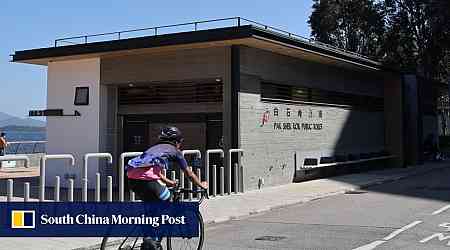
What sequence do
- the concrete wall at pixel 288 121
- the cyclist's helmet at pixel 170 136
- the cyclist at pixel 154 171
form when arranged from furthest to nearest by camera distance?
the concrete wall at pixel 288 121, the cyclist's helmet at pixel 170 136, the cyclist at pixel 154 171

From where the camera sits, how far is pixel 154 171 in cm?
650

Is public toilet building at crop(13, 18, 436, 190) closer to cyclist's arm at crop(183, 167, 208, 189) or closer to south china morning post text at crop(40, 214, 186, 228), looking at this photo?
south china morning post text at crop(40, 214, 186, 228)

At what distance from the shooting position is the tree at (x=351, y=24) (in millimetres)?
43438

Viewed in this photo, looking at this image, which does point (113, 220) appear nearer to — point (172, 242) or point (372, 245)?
point (172, 242)

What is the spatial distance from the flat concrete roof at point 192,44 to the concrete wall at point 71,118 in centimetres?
52

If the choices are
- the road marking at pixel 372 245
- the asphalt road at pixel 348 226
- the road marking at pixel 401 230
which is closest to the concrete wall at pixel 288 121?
the asphalt road at pixel 348 226

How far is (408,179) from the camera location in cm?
2139

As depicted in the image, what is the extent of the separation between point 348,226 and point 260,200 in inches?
160

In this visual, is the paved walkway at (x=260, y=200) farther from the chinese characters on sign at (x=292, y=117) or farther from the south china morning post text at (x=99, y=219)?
the chinese characters on sign at (x=292, y=117)

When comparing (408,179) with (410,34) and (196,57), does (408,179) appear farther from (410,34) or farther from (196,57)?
(410,34)

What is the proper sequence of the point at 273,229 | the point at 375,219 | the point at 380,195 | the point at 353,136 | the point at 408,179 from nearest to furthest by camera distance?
the point at 273,229, the point at 375,219, the point at 380,195, the point at 408,179, the point at 353,136

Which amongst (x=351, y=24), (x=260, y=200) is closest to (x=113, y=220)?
(x=260, y=200)

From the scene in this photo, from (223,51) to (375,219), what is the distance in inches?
286

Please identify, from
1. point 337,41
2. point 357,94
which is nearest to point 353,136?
point 357,94
